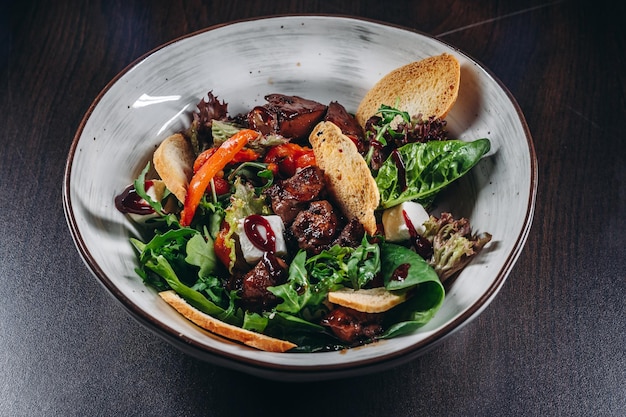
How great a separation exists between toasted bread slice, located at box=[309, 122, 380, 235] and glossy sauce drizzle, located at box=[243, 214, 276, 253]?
372mm

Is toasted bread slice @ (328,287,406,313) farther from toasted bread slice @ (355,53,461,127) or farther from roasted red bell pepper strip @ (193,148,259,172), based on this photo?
toasted bread slice @ (355,53,461,127)

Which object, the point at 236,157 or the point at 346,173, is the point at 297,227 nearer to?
the point at 346,173

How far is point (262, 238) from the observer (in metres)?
2.74

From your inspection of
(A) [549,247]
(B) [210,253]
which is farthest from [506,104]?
(B) [210,253]

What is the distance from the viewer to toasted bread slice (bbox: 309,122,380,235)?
110 inches

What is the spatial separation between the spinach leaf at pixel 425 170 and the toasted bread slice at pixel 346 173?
137 millimetres

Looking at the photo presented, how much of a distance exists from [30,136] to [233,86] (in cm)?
122

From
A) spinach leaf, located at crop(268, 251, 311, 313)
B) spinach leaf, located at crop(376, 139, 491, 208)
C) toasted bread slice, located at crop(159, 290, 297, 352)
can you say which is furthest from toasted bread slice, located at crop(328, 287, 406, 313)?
spinach leaf, located at crop(376, 139, 491, 208)

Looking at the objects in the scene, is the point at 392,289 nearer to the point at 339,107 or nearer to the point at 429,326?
the point at 429,326

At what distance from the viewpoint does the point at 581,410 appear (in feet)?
8.78

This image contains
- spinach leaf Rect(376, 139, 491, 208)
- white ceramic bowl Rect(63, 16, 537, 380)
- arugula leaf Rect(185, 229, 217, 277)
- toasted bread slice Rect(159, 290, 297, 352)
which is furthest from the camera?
spinach leaf Rect(376, 139, 491, 208)

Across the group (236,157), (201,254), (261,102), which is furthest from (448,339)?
(261,102)

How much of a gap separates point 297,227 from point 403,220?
17.4 inches

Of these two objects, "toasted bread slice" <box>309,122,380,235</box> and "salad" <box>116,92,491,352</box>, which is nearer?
"salad" <box>116,92,491,352</box>
